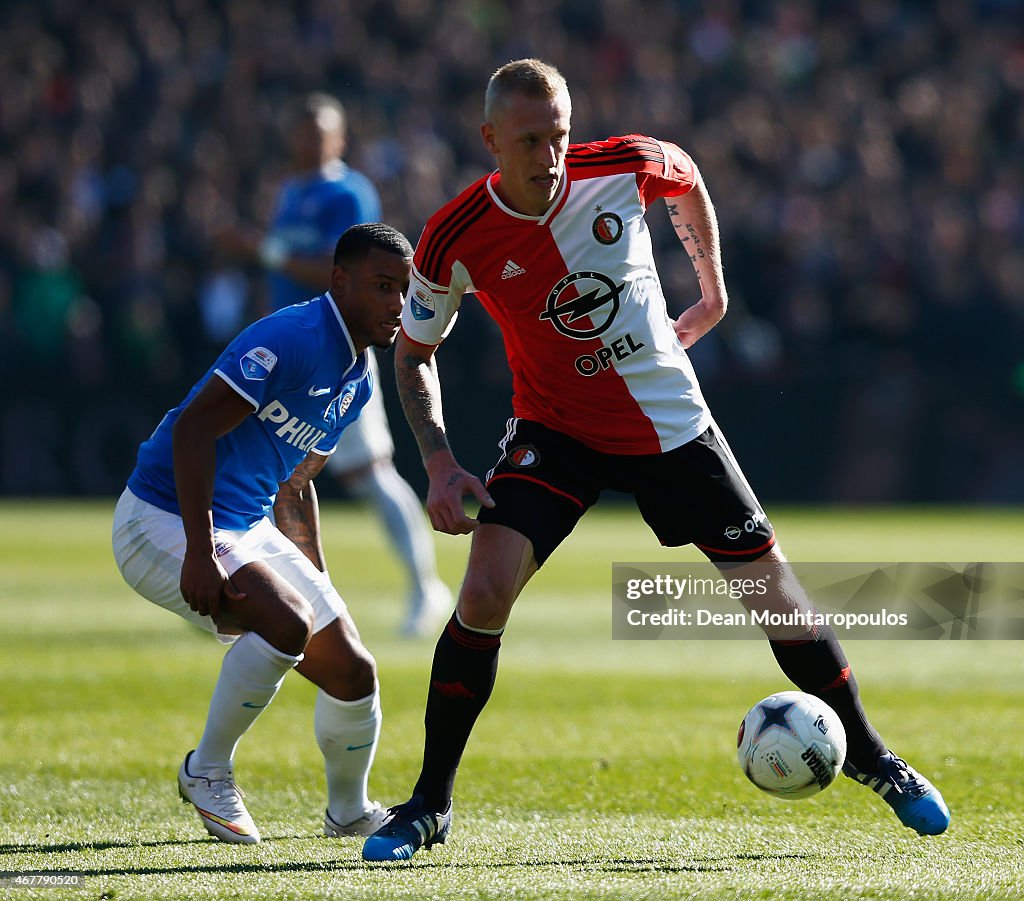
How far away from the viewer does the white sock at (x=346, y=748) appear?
16.6ft

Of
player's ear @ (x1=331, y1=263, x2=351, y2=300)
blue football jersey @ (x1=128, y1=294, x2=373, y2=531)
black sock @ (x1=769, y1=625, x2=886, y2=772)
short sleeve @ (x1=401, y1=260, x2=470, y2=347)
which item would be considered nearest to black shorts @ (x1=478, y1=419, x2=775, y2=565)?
black sock @ (x1=769, y1=625, x2=886, y2=772)

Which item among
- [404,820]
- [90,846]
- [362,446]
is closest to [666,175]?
[404,820]

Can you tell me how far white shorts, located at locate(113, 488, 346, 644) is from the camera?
5.01m

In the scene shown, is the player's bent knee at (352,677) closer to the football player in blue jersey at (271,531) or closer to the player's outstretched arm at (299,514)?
the football player in blue jersey at (271,531)

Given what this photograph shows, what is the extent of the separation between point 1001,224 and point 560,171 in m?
17.5

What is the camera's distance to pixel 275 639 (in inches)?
188

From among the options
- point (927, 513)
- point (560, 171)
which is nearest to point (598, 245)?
point (560, 171)

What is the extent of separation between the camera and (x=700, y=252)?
5.45 meters

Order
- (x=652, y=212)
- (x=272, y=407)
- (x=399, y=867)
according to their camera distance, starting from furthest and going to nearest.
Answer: (x=652, y=212), (x=272, y=407), (x=399, y=867)

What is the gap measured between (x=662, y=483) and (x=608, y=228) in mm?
816

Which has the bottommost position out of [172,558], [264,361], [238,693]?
[238,693]

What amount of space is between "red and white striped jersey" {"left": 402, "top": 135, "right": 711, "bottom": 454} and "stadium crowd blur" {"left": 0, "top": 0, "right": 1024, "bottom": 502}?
13.1m

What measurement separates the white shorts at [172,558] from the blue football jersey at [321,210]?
4085 millimetres

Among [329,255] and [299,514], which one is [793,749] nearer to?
[299,514]
